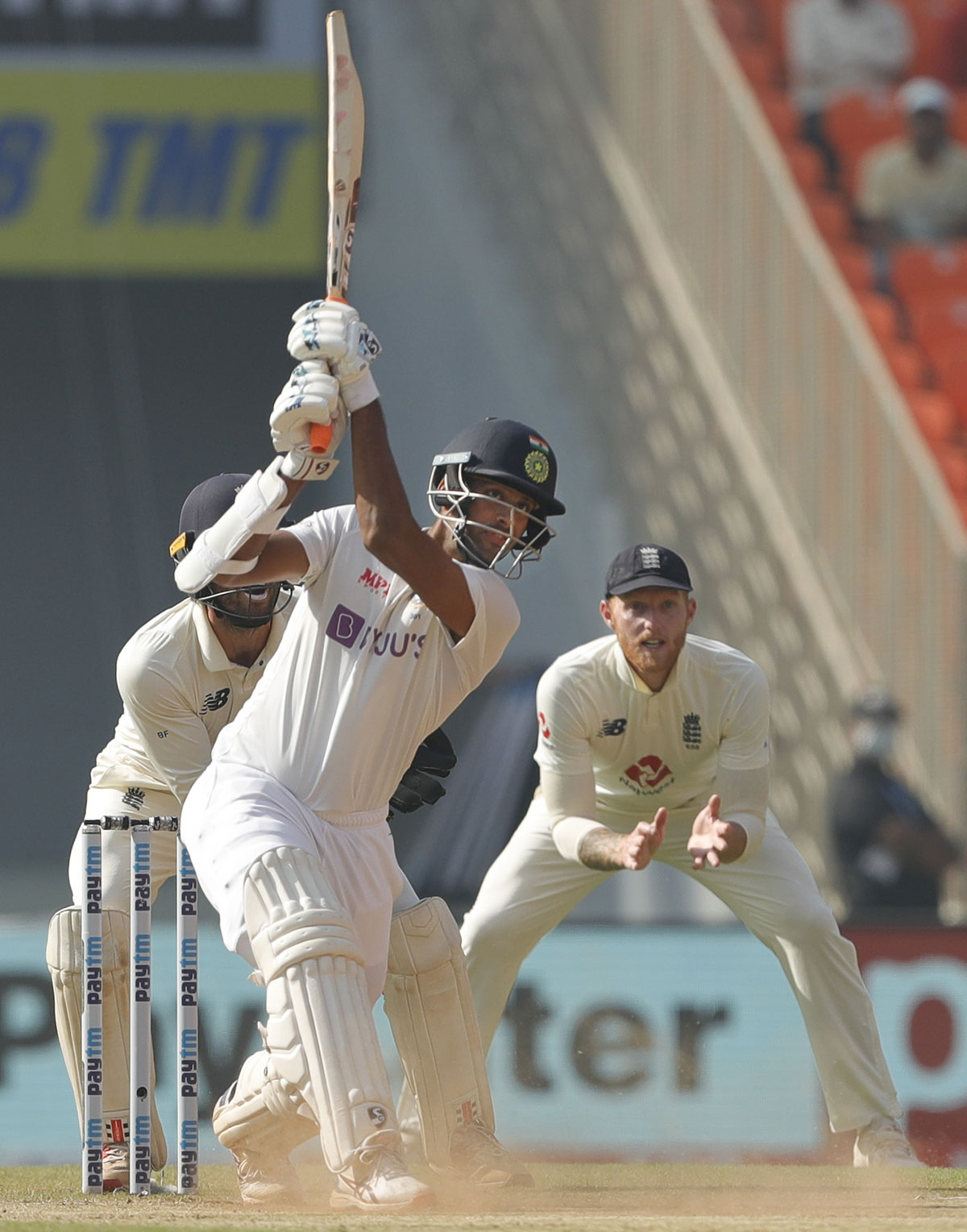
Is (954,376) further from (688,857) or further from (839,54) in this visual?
(688,857)

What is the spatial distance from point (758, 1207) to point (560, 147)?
763cm

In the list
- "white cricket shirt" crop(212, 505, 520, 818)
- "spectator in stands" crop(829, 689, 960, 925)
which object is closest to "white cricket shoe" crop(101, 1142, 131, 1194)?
"white cricket shirt" crop(212, 505, 520, 818)

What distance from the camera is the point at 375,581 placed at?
4.21 m

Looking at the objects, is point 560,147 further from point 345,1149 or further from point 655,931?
point 345,1149

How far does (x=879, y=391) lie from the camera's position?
9133 millimetres

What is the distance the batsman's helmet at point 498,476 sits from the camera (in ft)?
13.8

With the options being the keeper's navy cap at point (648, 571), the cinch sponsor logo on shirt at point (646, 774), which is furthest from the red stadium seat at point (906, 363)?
the keeper's navy cap at point (648, 571)

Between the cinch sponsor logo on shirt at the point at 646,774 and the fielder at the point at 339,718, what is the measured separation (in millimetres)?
1249

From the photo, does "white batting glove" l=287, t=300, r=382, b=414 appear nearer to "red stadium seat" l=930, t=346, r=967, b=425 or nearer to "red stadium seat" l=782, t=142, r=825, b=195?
"red stadium seat" l=930, t=346, r=967, b=425

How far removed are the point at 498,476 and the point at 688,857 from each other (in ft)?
5.79

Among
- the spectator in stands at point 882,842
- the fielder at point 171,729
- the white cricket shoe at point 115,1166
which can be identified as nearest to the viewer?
the white cricket shoe at point 115,1166

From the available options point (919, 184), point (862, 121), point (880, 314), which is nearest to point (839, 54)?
point (862, 121)

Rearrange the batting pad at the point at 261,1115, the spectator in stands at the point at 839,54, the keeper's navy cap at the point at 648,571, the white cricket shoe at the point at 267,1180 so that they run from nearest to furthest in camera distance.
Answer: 1. the batting pad at the point at 261,1115
2. the white cricket shoe at the point at 267,1180
3. the keeper's navy cap at the point at 648,571
4. the spectator in stands at the point at 839,54

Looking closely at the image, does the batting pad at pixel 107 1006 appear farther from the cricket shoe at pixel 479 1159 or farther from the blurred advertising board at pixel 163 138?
the blurred advertising board at pixel 163 138
